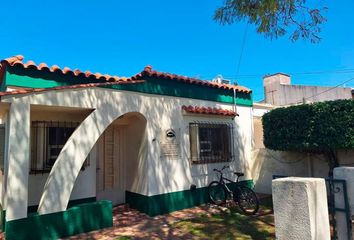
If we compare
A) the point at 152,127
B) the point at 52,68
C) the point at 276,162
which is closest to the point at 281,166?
the point at 276,162

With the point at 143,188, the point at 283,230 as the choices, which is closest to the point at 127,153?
the point at 143,188

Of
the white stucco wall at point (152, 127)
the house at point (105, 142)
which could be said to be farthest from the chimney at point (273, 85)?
the white stucco wall at point (152, 127)

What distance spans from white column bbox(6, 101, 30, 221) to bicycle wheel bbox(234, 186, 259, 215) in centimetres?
563

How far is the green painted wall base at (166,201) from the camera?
26.7 ft

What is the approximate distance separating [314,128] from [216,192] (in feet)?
12.1

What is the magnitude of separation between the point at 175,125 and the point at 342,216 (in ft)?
17.0

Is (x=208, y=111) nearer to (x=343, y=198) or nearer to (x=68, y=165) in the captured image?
(x=68, y=165)

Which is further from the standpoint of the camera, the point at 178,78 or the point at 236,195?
the point at 178,78

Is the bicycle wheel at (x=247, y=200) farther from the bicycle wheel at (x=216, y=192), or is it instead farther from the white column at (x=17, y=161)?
the white column at (x=17, y=161)

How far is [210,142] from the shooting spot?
10.0 meters

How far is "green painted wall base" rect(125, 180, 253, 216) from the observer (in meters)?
8.13

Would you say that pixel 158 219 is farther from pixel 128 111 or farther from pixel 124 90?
pixel 124 90

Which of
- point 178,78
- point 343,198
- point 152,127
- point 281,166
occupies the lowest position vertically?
point 343,198

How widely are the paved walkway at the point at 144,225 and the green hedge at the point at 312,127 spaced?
3.13 m
